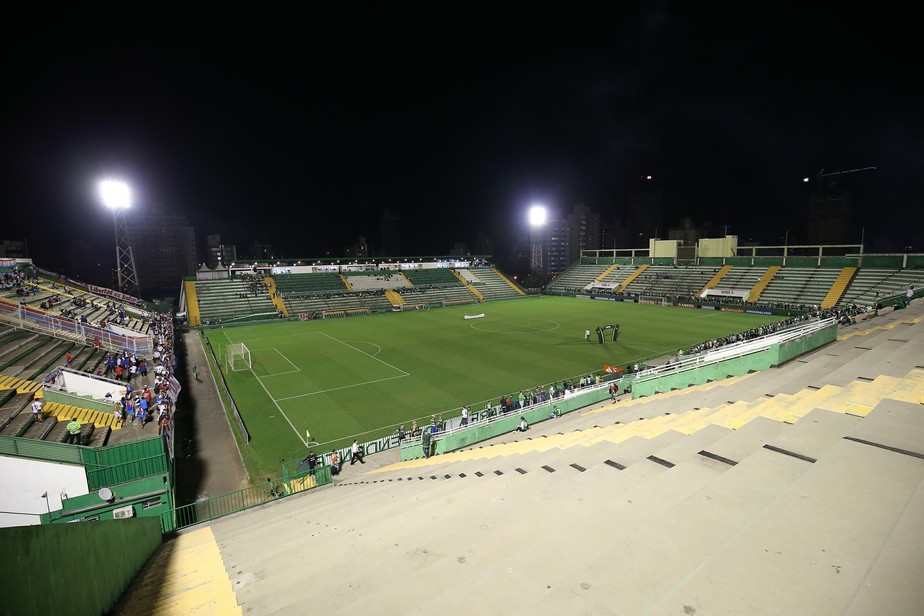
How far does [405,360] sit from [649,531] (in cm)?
2664

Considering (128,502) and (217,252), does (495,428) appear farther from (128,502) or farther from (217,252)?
(217,252)

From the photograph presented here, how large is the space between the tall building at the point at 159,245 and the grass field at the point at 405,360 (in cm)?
8376

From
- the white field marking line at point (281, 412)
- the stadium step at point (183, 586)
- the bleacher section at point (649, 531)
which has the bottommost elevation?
the white field marking line at point (281, 412)

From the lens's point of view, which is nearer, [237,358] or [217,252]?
[237,358]

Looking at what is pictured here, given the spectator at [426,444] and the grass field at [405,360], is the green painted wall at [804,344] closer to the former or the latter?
the grass field at [405,360]

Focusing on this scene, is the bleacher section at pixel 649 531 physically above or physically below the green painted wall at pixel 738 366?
above

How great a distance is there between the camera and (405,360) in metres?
30.1

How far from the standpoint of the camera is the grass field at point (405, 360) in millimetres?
19812

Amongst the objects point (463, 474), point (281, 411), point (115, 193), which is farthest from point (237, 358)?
point (115, 193)

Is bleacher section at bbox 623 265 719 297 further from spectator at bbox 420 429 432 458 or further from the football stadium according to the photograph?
spectator at bbox 420 429 432 458

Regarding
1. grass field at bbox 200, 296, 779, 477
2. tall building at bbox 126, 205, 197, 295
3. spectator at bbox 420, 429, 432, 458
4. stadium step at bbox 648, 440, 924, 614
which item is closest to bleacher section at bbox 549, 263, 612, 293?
grass field at bbox 200, 296, 779, 477

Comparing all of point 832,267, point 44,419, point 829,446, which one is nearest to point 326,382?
point 44,419

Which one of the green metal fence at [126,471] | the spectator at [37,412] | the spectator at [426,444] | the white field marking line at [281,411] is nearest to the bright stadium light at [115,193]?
the white field marking line at [281,411]

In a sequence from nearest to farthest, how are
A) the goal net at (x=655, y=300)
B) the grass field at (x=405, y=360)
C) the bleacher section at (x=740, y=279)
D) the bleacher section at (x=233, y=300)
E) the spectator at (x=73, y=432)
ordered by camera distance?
the spectator at (x=73, y=432), the grass field at (x=405, y=360), the bleacher section at (x=233, y=300), the bleacher section at (x=740, y=279), the goal net at (x=655, y=300)
